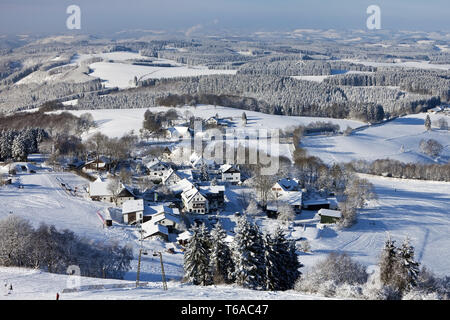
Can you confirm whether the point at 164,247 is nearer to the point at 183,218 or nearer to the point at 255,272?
the point at 183,218

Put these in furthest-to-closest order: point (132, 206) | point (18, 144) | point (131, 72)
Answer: point (131, 72)
point (18, 144)
point (132, 206)

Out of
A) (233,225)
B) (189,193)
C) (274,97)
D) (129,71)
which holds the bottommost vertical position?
(233,225)

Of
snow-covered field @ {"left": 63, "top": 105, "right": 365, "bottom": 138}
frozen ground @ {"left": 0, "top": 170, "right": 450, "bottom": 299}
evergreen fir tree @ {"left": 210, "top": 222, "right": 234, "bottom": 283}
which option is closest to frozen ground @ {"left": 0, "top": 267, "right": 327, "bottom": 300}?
frozen ground @ {"left": 0, "top": 170, "right": 450, "bottom": 299}

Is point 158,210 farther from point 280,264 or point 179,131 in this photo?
point 179,131

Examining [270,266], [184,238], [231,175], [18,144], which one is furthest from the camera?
Answer: [18,144]

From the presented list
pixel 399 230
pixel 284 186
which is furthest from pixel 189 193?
pixel 399 230

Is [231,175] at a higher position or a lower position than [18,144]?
lower

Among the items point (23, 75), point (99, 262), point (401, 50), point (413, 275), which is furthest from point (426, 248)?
point (401, 50)
